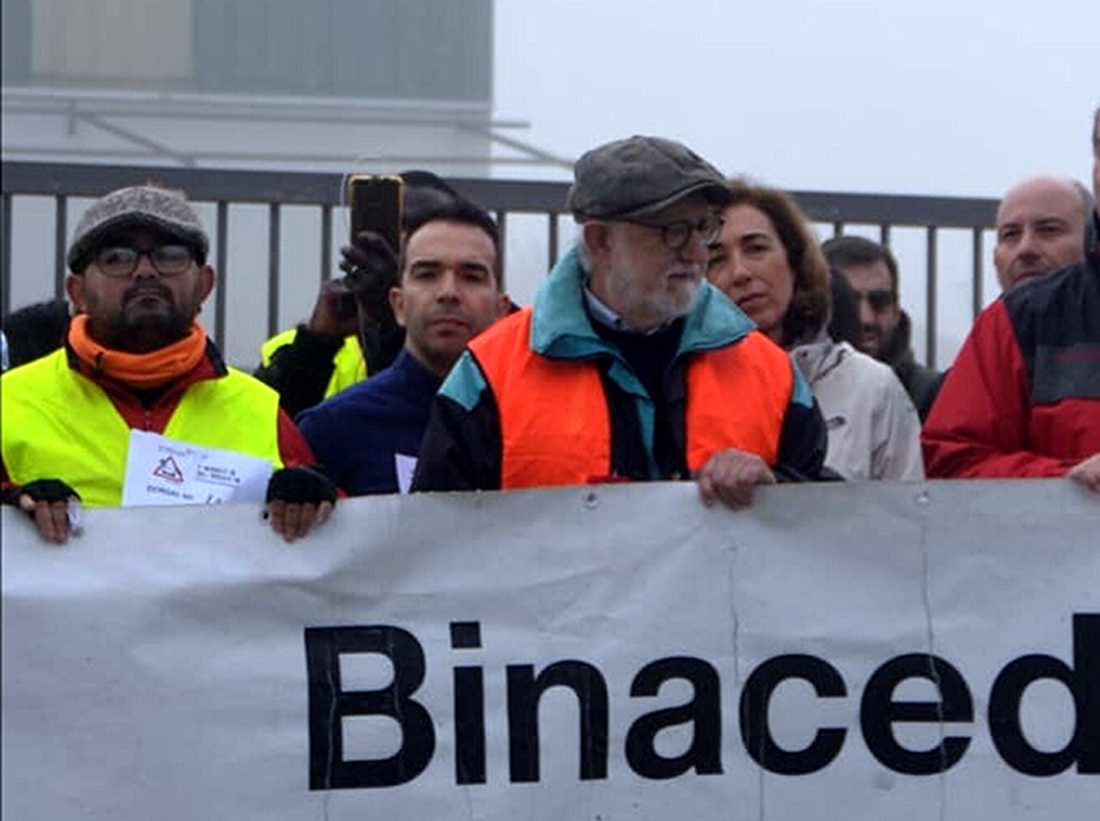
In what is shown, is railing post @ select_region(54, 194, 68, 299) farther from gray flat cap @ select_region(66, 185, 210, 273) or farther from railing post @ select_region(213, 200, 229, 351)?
gray flat cap @ select_region(66, 185, 210, 273)

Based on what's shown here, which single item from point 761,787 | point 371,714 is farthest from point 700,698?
point 371,714

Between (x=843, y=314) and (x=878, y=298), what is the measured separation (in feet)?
2.75

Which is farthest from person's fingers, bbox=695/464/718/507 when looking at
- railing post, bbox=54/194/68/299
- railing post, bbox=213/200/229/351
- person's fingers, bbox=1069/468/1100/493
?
railing post, bbox=54/194/68/299

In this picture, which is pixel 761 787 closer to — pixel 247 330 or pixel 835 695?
pixel 835 695

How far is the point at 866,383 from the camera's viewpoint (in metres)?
7.17

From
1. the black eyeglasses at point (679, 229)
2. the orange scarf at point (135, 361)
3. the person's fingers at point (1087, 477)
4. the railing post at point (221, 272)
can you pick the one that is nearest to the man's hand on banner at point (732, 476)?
the black eyeglasses at point (679, 229)

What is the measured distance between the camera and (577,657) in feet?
20.5

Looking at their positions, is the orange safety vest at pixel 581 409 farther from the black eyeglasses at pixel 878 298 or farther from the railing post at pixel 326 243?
the railing post at pixel 326 243

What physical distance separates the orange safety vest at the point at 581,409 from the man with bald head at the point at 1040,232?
1.60 m

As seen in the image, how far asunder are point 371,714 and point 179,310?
3.01 ft

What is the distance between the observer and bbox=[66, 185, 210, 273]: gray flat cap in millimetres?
6652

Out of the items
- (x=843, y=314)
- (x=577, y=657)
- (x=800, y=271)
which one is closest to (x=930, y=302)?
(x=843, y=314)

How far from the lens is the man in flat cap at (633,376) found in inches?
244

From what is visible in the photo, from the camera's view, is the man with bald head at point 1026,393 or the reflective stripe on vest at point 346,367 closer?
the man with bald head at point 1026,393
